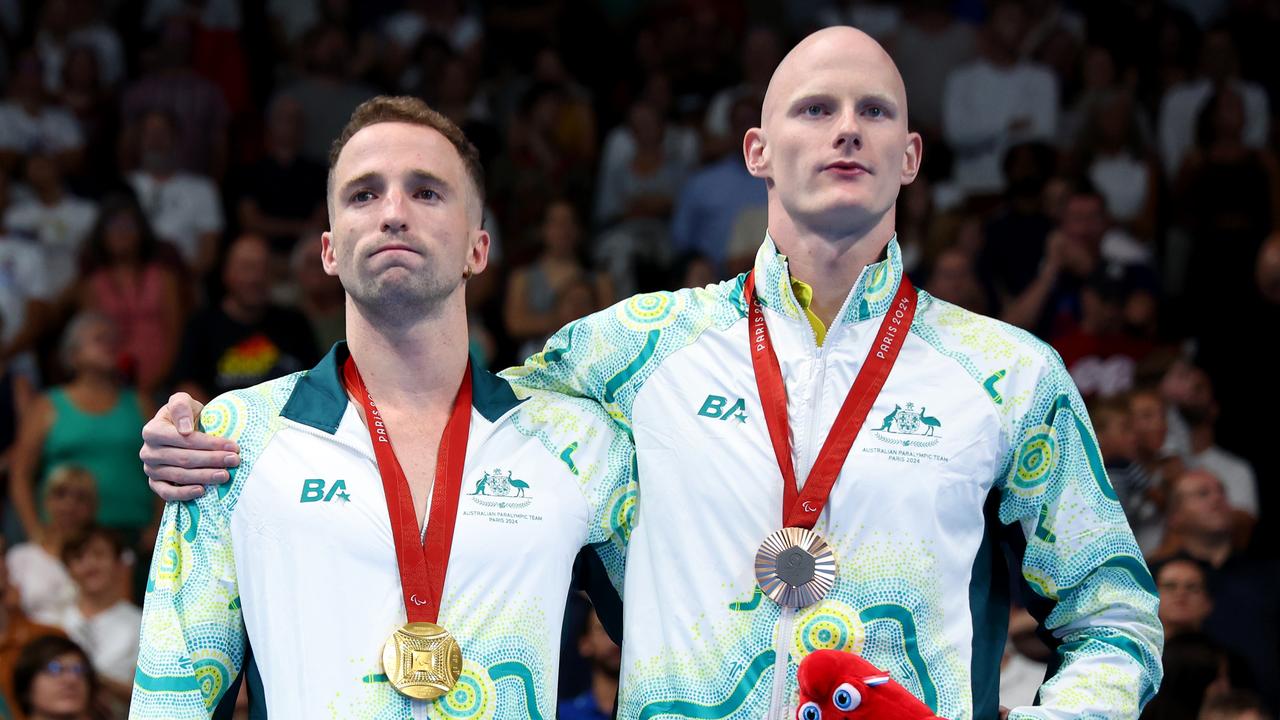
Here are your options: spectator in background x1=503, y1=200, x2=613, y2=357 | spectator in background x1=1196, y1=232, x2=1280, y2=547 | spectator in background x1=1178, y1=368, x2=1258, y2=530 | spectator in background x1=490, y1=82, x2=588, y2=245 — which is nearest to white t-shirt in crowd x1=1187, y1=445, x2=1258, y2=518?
spectator in background x1=1178, y1=368, x2=1258, y2=530

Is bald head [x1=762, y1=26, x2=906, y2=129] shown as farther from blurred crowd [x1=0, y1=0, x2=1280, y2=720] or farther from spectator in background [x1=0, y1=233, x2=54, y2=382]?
spectator in background [x1=0, y1=233, x2=54, y2=382]

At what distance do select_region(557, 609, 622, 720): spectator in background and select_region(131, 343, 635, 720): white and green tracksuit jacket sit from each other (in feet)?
9.25

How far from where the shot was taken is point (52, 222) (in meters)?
9.91

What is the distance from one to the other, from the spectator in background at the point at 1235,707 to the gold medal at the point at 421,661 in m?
3.85

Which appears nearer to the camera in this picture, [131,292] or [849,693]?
[849,693]

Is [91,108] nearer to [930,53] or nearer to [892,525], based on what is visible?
[930,53]

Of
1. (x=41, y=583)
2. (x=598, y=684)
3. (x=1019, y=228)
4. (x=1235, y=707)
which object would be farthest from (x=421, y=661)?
(x=1019, y=228)

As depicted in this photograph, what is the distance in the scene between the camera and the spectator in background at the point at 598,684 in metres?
6.89

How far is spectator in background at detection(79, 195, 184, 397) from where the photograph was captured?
9.30m

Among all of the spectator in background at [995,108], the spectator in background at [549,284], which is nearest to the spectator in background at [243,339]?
the spectator in background at [549,284]

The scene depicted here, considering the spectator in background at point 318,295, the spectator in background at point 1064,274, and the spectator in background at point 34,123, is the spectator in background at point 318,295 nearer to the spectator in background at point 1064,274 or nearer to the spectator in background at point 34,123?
the spectator in background at point 34,123

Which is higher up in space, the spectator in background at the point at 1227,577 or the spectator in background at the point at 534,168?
the spectator in background at the point at 534,168

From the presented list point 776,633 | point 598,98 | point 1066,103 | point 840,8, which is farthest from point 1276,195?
point 776,633

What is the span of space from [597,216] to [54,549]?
13.4 ft
